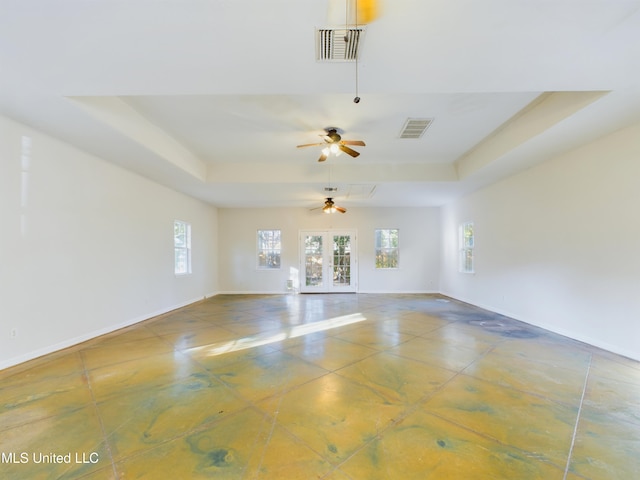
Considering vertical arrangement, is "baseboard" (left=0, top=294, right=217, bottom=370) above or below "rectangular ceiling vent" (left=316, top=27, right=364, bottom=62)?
below

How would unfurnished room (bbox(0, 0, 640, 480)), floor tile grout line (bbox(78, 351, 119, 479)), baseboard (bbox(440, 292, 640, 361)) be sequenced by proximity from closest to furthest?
floor tile grout line (bbox(78, 351, 119, 479)), unfurnished room (bbox(0, 0, 640, 480)), baseboard (bbox(440, 292, 640, 361))

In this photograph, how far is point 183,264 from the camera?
23.1 ft

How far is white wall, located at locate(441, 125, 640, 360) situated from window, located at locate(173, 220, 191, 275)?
717cm

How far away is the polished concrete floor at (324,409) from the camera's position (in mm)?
1733

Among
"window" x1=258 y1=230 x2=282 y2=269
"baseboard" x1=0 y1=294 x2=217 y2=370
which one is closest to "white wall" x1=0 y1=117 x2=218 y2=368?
"baseboard" x1=0 y1=294 x2=217 y2=370

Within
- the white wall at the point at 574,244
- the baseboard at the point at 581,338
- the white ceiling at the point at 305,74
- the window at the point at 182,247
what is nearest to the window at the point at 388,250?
the white wall at the point at 574,244

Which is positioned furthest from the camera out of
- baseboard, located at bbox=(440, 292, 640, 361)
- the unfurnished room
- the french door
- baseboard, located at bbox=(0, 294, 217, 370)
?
the french door

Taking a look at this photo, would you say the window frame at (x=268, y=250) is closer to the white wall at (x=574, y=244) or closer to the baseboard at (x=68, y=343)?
the baseboard at (x=68, y=343)

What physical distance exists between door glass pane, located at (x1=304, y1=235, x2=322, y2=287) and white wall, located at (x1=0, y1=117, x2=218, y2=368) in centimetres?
429

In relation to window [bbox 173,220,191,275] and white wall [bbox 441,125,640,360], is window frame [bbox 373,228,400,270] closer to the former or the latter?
white wall [bbox 441,125,640,360]

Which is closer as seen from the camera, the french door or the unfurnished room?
the unfurnished room

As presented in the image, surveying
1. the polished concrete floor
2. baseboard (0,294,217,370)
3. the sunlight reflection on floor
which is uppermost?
baseboard (0,294,217,370)

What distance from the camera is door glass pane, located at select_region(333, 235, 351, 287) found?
916 centimetres

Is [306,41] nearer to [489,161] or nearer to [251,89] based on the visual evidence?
[251,89]
